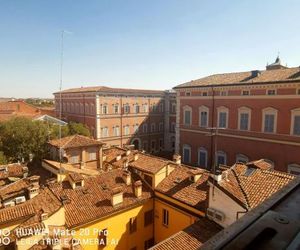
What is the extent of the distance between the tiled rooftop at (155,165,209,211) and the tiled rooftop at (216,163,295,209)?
5.19 feet

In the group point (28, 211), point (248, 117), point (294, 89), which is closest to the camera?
point (28, 211)

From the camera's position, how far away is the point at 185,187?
1377 centimetres

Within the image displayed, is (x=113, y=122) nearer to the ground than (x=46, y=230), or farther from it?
farther from it

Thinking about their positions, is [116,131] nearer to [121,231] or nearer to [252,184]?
[121,231]

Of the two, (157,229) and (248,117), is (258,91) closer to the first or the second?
(248,117)

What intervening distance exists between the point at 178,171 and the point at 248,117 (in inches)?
431

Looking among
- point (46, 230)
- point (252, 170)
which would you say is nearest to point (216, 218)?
point (252, 170)

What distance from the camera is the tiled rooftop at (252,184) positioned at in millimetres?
10062

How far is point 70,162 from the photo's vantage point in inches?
768

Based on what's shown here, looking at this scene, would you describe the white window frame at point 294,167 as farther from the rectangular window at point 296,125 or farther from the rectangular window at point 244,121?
the rectangular window at point 244,121

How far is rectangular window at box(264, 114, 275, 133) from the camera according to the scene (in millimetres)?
20984

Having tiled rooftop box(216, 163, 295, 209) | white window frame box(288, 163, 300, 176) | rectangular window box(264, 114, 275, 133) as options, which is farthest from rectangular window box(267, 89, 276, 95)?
tiled rooftop box(216, 163, 295, 209)

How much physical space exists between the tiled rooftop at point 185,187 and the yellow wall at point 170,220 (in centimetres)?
67

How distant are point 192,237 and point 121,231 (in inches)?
→ 174
